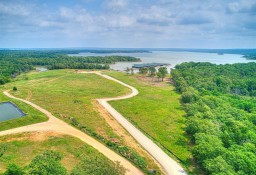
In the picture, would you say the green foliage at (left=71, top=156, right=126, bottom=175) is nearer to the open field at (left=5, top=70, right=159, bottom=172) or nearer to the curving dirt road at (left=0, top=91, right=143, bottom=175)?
the curving dirt road at (left=0, top=91, right=143, bottom=175)

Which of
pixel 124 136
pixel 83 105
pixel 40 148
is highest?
pixel 83 105

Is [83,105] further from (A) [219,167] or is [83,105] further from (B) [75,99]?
(A) [219,167]

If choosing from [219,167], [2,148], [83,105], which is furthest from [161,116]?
[2,148]

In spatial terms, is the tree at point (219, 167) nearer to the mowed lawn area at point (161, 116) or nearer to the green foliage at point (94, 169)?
the mowed lawn area at point (161, 116)

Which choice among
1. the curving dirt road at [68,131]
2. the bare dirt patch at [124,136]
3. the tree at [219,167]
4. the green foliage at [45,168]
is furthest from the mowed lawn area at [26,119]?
the tree at [219,167]

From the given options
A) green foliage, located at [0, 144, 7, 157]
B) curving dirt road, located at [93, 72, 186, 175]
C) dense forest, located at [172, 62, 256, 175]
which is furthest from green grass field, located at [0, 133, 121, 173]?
dense forest, located at [172, 62, 256, 175]

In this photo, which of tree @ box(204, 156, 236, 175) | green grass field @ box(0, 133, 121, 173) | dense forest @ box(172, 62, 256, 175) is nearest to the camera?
tree @ box(204, 156, 236, 175)
